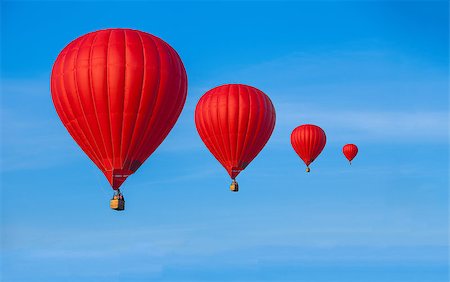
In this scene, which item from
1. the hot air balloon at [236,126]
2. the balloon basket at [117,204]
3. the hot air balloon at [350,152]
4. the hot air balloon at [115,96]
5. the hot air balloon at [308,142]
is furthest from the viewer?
the hot air balloon at [350,152]

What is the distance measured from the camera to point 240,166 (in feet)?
139

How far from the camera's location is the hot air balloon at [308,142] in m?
60.1

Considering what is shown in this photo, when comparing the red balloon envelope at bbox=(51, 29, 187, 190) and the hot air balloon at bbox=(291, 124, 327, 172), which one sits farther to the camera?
the hot air balloon at bbox=(291, 124, 327, 172)

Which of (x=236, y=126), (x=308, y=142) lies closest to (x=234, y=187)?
(x=236, y=126)

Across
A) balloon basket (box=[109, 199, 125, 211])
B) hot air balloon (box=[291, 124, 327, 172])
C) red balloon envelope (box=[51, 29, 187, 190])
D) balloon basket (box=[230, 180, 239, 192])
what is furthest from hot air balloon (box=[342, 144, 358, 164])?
balloon basket (box=[109, 199, 125, 211])

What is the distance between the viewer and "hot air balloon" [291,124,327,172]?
60125 mm

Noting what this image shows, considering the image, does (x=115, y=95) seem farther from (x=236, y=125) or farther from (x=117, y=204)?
(x=236, y=125)

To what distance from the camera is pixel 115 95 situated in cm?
2983

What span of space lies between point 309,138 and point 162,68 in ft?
102

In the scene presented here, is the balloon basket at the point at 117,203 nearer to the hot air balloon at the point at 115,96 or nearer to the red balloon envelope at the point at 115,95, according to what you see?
the hot air balloon at the point at 115,96

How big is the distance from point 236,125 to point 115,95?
44.3 feet

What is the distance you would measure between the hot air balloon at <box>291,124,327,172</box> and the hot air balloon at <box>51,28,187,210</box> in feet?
100

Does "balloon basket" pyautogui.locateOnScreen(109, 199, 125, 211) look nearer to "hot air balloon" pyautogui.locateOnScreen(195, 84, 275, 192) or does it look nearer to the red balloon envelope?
the red balloon envelope

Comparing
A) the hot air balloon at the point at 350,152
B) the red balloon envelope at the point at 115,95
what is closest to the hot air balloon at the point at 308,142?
the hot air balloon at the point at 350,152
